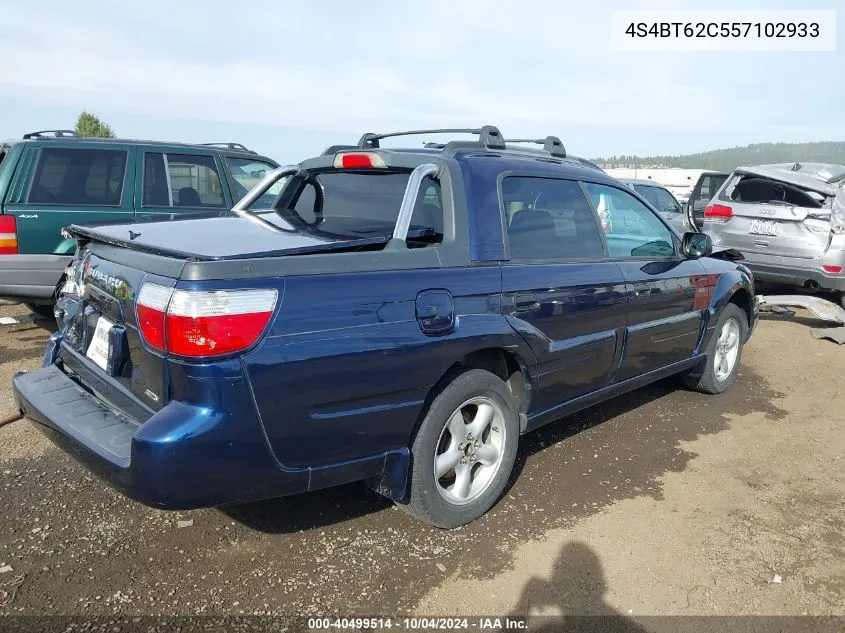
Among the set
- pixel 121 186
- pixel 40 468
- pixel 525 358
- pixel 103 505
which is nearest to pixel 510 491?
pixel 525 358

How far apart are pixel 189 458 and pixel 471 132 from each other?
246 centimetres

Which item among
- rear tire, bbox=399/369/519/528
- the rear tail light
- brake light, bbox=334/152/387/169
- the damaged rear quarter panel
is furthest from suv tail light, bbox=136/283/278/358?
the rear tail light

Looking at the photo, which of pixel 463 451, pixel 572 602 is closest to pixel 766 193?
pixel 463 451

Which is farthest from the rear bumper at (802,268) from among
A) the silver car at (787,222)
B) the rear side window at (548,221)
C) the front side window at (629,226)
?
the rear side window at (548,221)

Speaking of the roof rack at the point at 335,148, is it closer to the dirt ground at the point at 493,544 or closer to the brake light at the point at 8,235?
the dirt ground at the point at 493,544

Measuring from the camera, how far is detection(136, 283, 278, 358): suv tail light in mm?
2213

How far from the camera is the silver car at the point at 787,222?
7641 millimetres

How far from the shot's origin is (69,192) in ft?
18.9

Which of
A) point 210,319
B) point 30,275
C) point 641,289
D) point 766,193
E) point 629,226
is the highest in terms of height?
point 766,193

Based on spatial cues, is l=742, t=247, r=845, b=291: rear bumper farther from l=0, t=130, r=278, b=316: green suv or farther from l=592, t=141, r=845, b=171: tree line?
l=592, t=141, r=845, b=171: tree line

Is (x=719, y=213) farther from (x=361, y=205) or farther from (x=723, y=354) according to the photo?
(x=361, y=205)

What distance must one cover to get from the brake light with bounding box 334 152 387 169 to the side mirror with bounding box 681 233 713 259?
7.74 feet

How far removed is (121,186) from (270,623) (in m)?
4.80

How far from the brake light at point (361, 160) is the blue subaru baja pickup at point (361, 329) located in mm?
15
